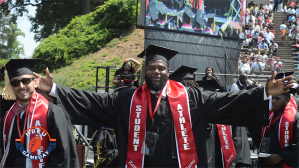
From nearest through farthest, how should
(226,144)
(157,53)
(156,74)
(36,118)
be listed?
(36,118) < (156,74) < (157,53) < (226,144)

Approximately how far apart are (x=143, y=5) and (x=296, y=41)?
14278 mm

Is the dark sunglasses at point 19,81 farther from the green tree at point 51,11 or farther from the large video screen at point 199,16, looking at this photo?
the green tree at point 51,11

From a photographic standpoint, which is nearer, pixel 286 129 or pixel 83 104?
pixel 83 104

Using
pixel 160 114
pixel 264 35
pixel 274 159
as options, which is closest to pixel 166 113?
pixel 160 114

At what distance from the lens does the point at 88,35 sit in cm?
2511

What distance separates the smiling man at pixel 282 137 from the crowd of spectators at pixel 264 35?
9.07m

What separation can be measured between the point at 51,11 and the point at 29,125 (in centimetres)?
2863

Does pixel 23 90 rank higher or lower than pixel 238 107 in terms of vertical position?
higher

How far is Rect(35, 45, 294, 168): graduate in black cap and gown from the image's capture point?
12.8 feet

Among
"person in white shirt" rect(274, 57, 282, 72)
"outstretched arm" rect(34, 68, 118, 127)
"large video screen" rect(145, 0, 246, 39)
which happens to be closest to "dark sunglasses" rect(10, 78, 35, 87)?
"outstretched arm" rect(34, 68, 118, 127)

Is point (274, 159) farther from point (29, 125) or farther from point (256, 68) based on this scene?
point (256, 68)

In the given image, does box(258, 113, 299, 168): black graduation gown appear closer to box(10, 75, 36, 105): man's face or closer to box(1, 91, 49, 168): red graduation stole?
box(1, 91, 49, 168): red graduation stole

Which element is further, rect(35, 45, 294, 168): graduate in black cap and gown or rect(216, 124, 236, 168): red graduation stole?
rect(216, 124, 236, 168): red graduation stole

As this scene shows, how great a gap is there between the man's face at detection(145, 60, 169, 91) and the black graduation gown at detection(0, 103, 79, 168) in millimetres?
881
